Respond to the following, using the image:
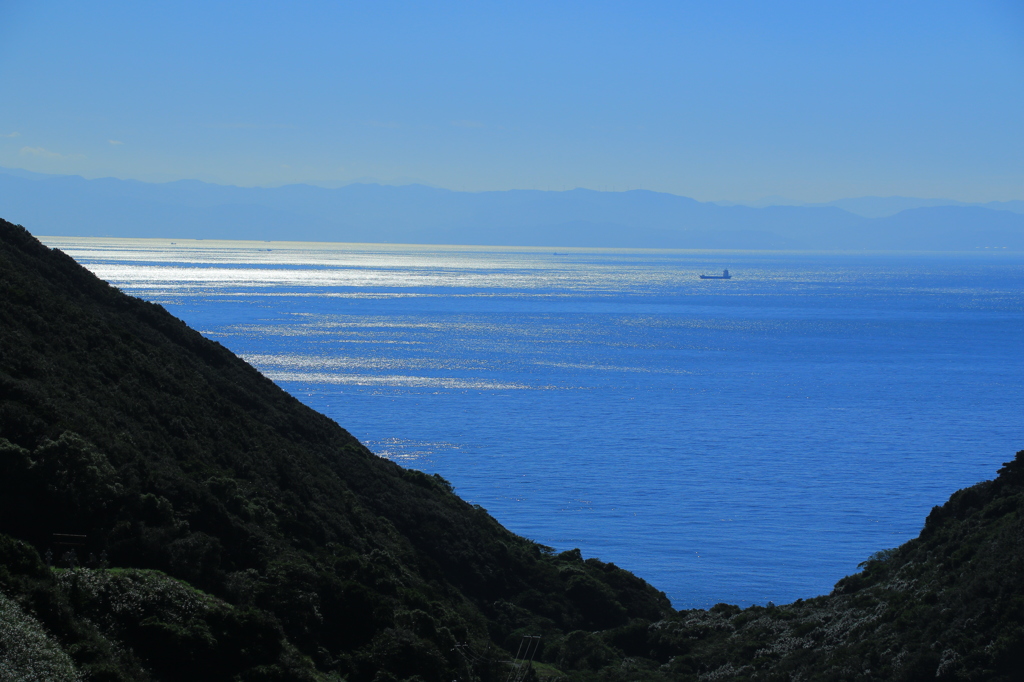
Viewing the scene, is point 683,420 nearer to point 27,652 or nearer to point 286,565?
point 286,565

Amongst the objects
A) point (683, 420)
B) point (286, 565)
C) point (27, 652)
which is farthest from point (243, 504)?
point (683, 420)

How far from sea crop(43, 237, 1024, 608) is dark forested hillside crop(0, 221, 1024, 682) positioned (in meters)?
8.56

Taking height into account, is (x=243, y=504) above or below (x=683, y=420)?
below

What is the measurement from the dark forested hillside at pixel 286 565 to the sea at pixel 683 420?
8.56 meters

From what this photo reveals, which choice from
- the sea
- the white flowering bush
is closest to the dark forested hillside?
the white flowering bush

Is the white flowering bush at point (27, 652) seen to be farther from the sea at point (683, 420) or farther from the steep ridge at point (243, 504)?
the sea at point (683, 420)

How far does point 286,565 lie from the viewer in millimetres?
18375

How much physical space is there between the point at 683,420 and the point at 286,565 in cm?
5200

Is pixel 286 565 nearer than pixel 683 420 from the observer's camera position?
Yes

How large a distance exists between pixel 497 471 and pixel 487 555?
23451 mm

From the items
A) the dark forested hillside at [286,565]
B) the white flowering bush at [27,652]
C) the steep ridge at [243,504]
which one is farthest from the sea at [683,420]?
the white flowering bush at [27,652]

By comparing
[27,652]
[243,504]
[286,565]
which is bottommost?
[286,565]

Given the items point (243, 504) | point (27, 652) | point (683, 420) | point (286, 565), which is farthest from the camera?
point (683, 420)

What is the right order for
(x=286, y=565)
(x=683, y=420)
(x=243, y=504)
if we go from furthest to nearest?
(x=683, y=420)
(x=243, y=504)
(x=286, y=565)
